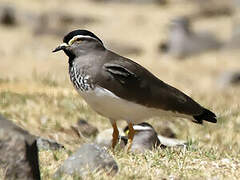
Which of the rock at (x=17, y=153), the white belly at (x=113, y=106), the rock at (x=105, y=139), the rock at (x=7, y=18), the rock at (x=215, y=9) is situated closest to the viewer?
the rock at (x=17, y=153)

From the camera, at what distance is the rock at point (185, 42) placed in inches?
811

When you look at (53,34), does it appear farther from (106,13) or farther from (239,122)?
(239,122)

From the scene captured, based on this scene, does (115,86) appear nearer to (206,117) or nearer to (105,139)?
(206,117)

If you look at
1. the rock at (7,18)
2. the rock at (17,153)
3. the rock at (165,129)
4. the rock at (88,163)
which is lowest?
the rock at (7,18)

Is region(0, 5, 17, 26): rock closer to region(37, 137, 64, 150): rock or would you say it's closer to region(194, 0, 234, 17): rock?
region(194, 0, 234, 17): rock

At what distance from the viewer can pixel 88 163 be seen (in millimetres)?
5020

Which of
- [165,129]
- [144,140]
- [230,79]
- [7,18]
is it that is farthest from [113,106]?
[7,18]

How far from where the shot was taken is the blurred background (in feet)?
28.0

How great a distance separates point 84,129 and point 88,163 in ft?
9.22

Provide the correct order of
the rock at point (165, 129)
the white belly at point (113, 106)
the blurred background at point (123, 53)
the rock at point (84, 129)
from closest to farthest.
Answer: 1. the white belly at point (113, 106)
2. the rock at point (84, 129)
3. the rock at point (165, 129)
4. the blurred background at point (123, 53)

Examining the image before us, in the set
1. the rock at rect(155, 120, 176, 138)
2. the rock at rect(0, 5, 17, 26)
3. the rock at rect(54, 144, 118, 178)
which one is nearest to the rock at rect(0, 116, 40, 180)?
the rock at rect(54, 144, 118, 178)

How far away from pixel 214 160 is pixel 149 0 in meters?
22.5

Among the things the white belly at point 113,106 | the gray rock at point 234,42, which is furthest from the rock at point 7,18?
the white belly at point 113,106

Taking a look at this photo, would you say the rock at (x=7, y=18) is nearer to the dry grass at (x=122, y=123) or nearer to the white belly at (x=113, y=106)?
the dry grass at (x=122, y=123)
